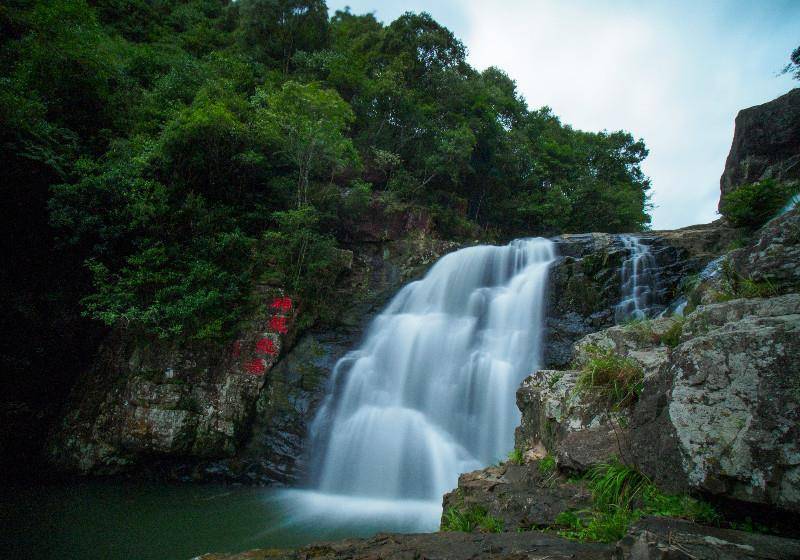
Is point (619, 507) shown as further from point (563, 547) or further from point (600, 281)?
point (600, 281)

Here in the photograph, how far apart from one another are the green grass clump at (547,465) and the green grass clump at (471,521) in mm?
680

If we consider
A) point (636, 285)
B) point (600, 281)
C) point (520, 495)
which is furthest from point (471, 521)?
point (636, 285)

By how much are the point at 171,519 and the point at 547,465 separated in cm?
685

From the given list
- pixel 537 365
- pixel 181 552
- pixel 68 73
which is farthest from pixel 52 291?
pixel 537 365

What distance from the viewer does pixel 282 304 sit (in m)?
10.9

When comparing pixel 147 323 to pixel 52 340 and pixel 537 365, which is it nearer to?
pixel 52 340

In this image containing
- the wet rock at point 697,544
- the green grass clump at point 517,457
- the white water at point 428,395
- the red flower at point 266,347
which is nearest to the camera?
the wet rock at point 697,544

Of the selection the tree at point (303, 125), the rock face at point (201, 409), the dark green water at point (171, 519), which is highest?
the tree at point (303, 125)

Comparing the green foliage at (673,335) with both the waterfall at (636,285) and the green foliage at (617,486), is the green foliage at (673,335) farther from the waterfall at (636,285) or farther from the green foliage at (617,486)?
the waterfall at (636,285)

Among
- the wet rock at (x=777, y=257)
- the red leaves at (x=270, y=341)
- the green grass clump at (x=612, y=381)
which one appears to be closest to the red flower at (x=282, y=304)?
the red leaves at (x=270, y=341)

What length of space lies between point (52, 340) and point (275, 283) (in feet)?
18.6

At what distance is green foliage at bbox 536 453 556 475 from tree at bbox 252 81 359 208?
1008cm

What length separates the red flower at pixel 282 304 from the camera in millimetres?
10820

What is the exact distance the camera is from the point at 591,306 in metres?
10.3
